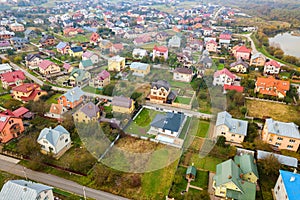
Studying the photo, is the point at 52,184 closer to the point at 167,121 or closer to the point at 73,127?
the point at 73,127

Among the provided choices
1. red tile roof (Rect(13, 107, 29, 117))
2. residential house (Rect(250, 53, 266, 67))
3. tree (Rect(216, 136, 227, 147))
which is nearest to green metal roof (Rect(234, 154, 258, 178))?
tree (Rect(216, 136, 227, 147))

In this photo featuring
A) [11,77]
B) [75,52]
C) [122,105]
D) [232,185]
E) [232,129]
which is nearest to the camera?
[232,185]

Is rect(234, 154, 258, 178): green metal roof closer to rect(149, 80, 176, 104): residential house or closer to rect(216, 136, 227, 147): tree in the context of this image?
rect(216, 136, 227, 147): tree

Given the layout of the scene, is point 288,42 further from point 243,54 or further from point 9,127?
point 9,127

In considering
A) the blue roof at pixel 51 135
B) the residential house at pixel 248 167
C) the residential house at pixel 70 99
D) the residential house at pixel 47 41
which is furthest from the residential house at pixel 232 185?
the residential house at pixel 47 41

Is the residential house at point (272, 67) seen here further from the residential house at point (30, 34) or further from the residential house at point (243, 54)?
the residential house at point (30, 34)

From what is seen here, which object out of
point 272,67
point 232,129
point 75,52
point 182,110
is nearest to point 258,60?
point 272,67
